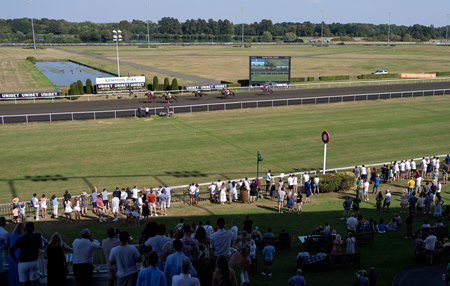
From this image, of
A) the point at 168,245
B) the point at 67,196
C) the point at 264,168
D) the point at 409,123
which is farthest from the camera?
the point at 409,123

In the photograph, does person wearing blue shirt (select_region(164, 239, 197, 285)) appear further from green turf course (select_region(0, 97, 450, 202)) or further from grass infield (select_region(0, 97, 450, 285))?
green turf course (select_region(0, 97, 450, 202))

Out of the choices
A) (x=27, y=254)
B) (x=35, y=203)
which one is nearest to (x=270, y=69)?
(x=35, y=203)

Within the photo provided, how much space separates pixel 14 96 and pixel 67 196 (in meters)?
31.6

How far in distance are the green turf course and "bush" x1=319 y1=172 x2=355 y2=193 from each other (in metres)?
4.06

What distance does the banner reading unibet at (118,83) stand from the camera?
49.9 metres

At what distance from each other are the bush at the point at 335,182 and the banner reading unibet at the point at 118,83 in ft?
106

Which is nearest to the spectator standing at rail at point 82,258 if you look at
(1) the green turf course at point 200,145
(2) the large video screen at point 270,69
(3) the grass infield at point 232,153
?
(3) the grass infield at point 232,153

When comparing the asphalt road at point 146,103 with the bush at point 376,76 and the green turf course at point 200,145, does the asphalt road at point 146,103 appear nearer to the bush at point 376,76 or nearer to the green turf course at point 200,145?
the green turf course at point 200,145

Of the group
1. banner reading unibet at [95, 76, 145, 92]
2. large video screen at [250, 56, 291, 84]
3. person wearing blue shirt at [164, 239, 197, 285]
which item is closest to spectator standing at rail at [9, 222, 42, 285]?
person wearing blue shirt at [164, 239, 197, 285]

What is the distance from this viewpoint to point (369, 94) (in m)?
51.0

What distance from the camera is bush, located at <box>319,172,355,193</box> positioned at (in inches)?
891

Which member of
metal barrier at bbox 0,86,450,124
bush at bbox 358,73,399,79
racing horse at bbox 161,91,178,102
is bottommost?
metal barrier at bbox 0,86,450,124

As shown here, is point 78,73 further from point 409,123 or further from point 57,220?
point 57,220

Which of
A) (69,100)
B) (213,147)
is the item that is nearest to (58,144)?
(213,147)
